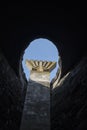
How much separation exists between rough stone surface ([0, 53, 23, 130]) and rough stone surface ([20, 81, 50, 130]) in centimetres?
29

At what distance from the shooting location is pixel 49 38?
667cm

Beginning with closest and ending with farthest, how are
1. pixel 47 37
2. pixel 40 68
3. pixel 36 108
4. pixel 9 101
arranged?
pixel 9 101, pixel 47 37, pixel 36 108, pixel 40 68

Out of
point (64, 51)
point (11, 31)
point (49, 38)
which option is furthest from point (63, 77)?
point (11, 31)

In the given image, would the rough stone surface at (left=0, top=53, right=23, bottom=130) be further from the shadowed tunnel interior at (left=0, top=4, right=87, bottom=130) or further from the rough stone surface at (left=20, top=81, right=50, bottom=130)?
the rough stone surface at (left=20, top=81, right=50, bottom=130)

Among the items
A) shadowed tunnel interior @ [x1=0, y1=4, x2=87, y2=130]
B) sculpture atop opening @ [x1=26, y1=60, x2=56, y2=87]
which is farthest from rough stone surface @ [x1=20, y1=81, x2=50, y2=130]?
sculpture atop opening @ [x1=26, y1=60, x2=56, y2=87]

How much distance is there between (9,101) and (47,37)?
235cm

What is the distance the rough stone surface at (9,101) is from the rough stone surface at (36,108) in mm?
287

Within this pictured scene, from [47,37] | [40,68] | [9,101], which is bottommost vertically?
[9,101]

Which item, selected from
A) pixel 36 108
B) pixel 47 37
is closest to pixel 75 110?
pixel 36 108

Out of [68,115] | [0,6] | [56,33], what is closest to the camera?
[68,115]

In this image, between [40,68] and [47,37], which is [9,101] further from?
[40,68]

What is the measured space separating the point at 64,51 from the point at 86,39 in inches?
50.1

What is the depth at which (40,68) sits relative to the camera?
9.41 metres

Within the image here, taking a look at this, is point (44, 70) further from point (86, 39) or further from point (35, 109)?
point (86, 39)
